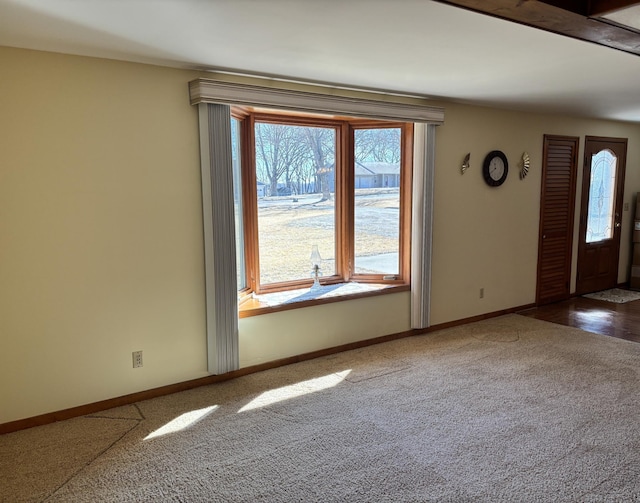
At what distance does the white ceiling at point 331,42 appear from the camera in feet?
6.98

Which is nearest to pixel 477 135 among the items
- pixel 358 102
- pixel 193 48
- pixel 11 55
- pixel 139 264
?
pixel 358 102

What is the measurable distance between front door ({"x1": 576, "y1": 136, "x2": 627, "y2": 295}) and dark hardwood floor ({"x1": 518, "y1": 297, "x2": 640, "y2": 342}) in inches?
21.2

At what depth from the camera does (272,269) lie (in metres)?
4.23

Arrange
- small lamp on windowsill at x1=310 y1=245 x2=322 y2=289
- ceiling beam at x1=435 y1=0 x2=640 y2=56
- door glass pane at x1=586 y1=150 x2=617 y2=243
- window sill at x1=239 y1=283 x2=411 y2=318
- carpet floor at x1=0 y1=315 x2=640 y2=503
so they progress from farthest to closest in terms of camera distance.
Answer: door glass pane at x1=586 y1=150 x2=617 y2=243 → small lamp on windowsill at x1=310 y1=245 x2=322 y2=289 → window sill at x1=239 y1=283 x2=411 y2=318 → carpet floor at x1=0 y1=315 x2=640 y2=503 → ceiling beam at x1=435 y1=0 x2=640 y2=56

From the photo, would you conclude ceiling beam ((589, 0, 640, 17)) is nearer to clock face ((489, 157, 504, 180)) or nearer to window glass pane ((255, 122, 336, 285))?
window glass pane ((255, 122, 336, 285))

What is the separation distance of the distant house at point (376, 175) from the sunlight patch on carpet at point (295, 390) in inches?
72.5

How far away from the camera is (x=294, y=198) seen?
4.27 meters

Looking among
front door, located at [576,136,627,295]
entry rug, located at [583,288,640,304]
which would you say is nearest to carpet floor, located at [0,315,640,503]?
entry rug, located at [583,288,640,304]

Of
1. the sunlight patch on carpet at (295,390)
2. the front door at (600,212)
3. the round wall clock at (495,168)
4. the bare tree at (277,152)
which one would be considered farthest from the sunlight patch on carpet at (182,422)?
the front door at (600,212)

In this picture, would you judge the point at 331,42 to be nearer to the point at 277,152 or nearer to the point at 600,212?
the point at 277,152

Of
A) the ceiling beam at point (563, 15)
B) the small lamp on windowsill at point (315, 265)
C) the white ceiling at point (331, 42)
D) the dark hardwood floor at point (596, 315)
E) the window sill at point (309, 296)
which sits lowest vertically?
the dark hardwood floor at point (596, 315)

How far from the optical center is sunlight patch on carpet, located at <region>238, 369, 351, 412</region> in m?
3.22

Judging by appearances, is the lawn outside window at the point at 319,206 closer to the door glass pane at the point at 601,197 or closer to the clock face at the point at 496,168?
the clock face at the point at 496,168

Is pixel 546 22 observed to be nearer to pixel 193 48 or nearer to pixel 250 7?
pixel 250 7
